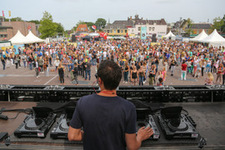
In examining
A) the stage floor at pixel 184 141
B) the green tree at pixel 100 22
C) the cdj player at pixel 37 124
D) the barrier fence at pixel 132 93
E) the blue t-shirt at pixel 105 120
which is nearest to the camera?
the blue t-shirt at pixel 105 120

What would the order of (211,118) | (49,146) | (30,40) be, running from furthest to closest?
(30,40)
(211,118)
(49,146)

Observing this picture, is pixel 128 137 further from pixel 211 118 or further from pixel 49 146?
pixel 211 118

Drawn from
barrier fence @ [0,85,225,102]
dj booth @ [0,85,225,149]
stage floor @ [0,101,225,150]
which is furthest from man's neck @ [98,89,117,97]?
barrier fence @ [0,85,225,102]

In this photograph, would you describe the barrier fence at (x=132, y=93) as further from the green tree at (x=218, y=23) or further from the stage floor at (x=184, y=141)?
the green tree at (x=218, y=23)

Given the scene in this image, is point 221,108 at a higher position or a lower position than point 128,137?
lower

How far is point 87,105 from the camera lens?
1634mm

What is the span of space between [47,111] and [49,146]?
3.09ft

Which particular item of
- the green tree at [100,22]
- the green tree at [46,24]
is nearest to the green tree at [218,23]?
→ the green tree at [46,24]

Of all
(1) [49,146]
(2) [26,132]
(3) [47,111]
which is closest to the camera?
(1) [49,146]

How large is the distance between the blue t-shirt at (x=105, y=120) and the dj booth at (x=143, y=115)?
39cm

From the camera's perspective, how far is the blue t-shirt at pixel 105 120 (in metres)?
1.59

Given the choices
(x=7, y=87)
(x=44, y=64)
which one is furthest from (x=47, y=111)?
(x=44, y=64)

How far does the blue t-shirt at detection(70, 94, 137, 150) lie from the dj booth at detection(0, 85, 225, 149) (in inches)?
15.4

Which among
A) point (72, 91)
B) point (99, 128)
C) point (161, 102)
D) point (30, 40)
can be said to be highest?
point (30, 40)
